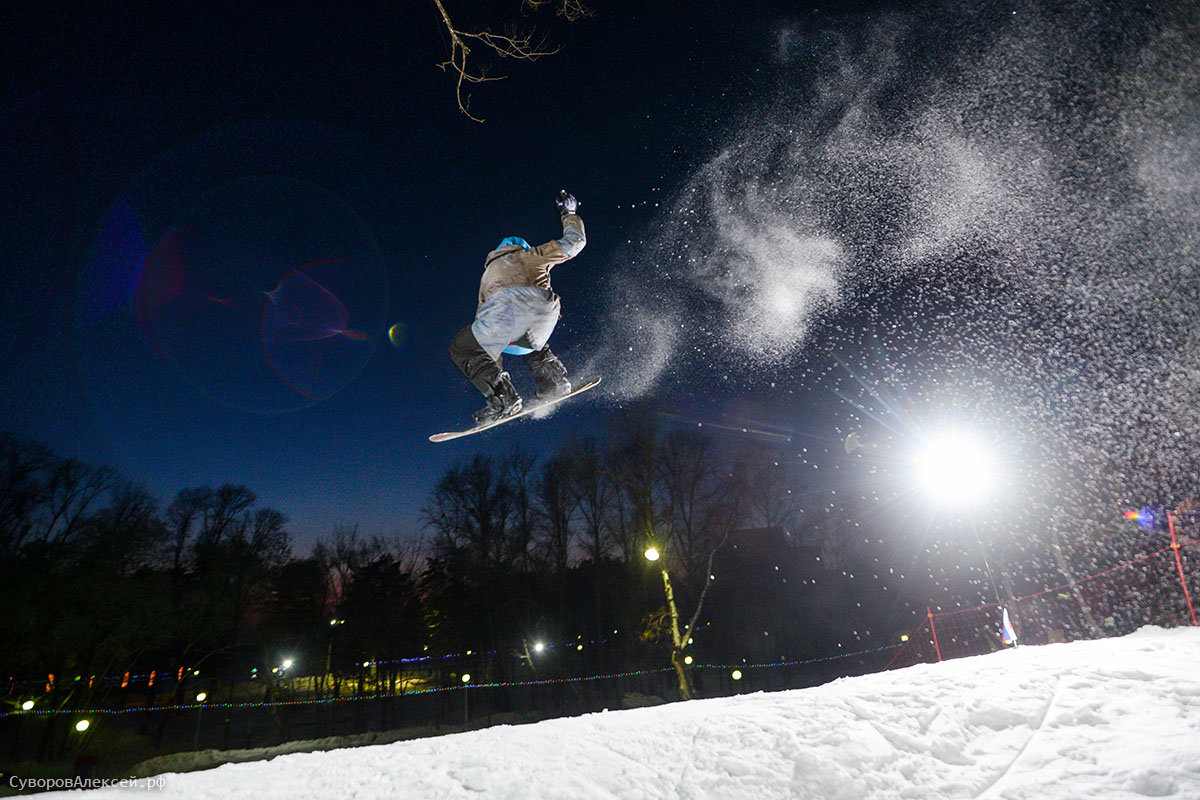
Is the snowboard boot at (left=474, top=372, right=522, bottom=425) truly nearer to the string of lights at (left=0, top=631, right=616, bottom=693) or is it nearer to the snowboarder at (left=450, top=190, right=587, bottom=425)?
the snowboarder at (left=450, top=190, right=587, bottom=425)

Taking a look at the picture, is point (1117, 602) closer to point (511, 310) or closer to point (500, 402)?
point (500, 402)

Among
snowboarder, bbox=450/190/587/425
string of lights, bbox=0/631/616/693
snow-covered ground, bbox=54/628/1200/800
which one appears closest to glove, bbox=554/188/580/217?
snowboarder, bbox=450/190/587/425

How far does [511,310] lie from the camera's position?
462 centimetres

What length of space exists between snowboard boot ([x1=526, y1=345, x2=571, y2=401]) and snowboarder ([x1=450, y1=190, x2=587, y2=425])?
1.6 inches

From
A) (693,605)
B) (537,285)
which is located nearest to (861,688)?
(537,285)

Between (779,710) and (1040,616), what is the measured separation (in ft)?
56.9

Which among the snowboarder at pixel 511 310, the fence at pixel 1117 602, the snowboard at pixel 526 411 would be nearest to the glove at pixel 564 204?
the snowboarder at pixel 511 310

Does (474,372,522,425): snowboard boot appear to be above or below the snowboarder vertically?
below

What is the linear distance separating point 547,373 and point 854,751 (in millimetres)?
4114

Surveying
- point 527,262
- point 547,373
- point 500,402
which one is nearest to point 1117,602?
point 547,373

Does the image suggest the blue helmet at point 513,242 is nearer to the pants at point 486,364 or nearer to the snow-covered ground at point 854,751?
the pants at point 486,364

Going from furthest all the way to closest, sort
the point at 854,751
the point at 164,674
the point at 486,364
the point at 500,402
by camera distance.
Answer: the point at 164,674 < the point at 500,402 < the point at 486,364 < the point at 854,751

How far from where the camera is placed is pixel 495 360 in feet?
17.5

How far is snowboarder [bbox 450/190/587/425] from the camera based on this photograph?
460cm
